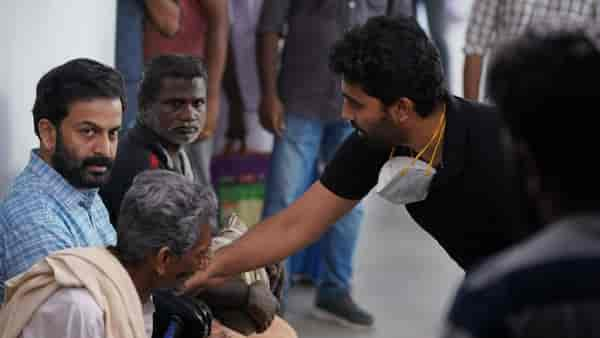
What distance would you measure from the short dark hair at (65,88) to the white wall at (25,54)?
0.28 metres

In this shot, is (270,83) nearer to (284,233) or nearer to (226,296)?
(284,233)

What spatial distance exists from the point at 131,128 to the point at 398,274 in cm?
247

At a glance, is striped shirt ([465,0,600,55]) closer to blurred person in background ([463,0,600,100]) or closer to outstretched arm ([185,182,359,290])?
blurred person in background ([463,0,600,100])

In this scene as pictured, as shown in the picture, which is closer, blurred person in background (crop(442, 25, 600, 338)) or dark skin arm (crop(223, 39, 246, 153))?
blurred person in background (crop(442, 25, 600, 338))

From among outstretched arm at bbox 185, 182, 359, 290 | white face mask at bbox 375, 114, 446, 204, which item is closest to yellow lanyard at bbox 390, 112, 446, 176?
white face mask at bbox 375, 114, 446, 204

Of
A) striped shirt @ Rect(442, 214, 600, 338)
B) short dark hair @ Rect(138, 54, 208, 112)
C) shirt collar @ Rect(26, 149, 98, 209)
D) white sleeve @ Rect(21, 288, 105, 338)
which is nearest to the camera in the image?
striped shirt @ Rect(442, 214, 600, 338)

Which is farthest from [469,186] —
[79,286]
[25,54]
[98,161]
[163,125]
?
[25,54]

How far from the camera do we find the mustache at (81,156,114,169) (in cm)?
258

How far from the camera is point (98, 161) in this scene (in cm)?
260

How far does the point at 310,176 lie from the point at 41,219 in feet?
7.78

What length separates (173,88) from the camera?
3396mm

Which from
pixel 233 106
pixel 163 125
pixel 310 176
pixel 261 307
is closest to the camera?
pixel 261 307

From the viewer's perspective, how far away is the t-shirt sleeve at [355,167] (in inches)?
108

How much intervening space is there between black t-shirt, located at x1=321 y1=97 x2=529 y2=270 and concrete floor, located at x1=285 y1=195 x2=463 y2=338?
1.40 m
